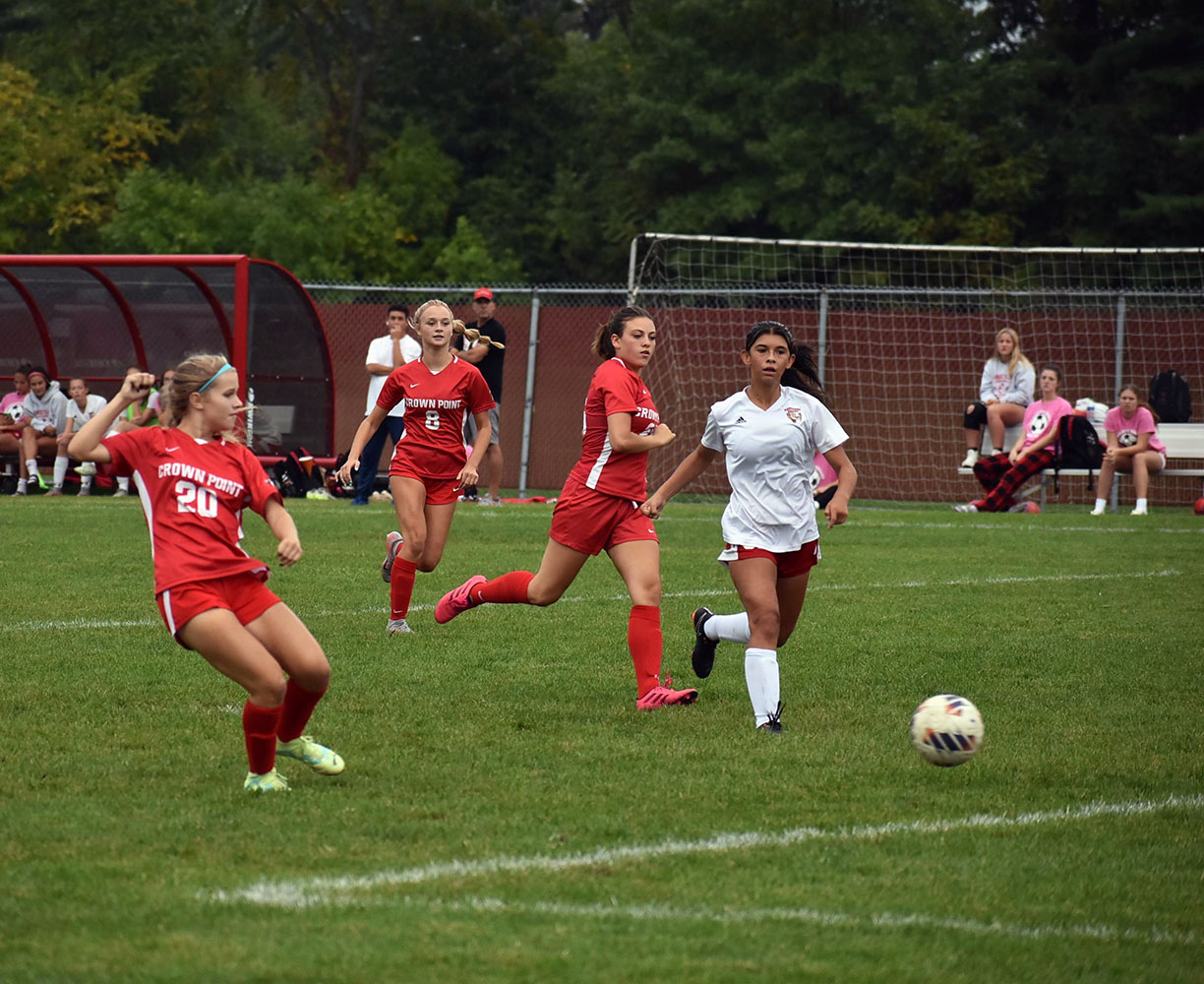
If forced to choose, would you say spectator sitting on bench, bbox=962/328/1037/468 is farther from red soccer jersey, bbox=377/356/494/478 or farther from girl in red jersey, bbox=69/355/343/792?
girl in red jersey, bbox=69/355/343/792

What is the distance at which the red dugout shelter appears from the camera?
1906 cm

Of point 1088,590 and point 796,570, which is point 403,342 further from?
point 796,570

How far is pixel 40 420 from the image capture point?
19.0 m

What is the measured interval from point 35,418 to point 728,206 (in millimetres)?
17504

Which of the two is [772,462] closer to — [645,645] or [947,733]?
[645,645]

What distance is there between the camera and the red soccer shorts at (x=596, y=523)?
7234mm

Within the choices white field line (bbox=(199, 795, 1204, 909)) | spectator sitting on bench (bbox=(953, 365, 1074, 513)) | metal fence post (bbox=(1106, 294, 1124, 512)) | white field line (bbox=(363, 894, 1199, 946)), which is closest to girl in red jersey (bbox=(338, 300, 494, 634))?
white field line (bbox=(199, 795, 1204, 909))

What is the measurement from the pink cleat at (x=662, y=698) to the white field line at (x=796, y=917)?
270cm

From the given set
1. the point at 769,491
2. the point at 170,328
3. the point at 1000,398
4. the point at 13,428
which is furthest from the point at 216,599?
the point at 170,328

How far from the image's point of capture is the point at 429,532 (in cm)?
909

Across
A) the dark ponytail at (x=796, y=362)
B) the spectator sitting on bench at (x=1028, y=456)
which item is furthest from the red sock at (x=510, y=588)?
the spectator sitting on bench at (x=1028, y=456)

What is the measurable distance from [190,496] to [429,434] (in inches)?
154

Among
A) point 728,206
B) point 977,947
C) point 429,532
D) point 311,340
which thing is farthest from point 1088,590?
point 728,206

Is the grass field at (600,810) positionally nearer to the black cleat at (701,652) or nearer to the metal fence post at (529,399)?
the black cleat at (701,652)
